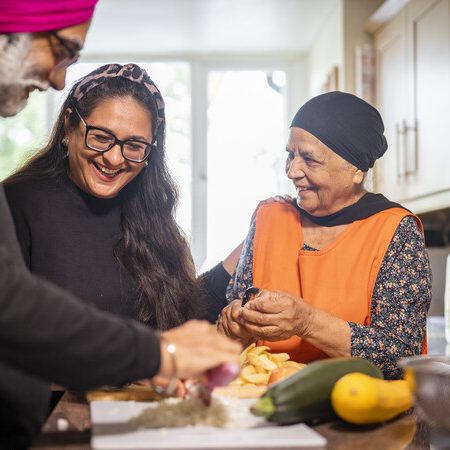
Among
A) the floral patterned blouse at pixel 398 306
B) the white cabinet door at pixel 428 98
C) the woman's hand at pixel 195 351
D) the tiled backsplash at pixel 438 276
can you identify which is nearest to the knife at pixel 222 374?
the woman's hand at pixel 195 351

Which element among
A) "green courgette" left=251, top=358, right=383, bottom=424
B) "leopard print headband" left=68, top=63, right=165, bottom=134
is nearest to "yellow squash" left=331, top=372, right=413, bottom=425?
"green courgette" left=251, top=358, right=383, bottom=424

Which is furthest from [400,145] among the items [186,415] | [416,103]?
[186,415]

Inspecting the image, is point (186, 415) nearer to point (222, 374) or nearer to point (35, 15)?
point (222, 374)

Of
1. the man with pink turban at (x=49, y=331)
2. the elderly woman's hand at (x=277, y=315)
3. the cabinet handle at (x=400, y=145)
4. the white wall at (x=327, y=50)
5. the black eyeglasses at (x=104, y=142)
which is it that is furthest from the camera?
the white wall at (x=327, y=50)

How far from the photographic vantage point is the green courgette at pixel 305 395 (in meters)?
1.14

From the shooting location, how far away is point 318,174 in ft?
6.49

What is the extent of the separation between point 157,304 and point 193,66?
4.30m

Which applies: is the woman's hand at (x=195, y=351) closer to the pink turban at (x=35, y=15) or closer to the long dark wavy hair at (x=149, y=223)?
the pink turban at (x=35, y=15)

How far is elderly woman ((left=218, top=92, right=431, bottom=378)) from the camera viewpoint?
1.74 m

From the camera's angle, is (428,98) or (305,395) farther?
(428,98)

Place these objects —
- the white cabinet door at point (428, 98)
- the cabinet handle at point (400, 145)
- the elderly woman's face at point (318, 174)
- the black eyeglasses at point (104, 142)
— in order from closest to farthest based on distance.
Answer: the black eyeglasses at point (104, 142) < the elderly woman's face at point (318, 174) < the white cabinet door at point (428, 98) < the cabinet handle at point (400, 145)

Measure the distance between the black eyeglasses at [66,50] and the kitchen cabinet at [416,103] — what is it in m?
2.56

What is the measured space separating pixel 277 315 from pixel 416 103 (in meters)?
2.49

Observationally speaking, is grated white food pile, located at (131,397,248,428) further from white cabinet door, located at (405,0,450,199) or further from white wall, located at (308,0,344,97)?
white wall, located at (308,0,344,97)
